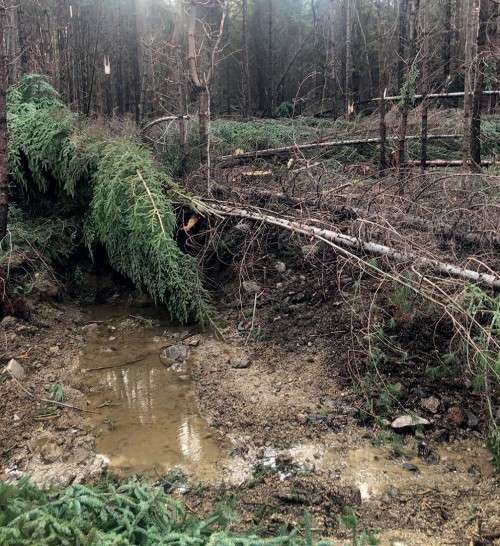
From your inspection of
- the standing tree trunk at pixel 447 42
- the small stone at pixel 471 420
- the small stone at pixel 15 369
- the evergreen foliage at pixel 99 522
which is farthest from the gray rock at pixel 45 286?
the standing tree trunk at pixel 447 42

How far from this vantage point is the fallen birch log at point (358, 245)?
147 inches

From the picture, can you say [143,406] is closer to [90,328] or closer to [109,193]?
[90,328]

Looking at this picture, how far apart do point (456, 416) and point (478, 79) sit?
5.13 meters

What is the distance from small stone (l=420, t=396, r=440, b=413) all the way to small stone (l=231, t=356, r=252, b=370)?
154 cm

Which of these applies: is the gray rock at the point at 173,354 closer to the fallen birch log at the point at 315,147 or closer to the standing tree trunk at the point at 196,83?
the standing tree trunk at the point at 196,83

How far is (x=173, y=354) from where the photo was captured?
488 centimetres

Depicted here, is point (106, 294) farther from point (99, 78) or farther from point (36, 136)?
point (99, 78)

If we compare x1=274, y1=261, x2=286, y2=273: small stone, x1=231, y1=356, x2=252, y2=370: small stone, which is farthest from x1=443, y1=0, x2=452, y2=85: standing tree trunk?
x1=231, y1=356, x2=252, y2=370: small stone

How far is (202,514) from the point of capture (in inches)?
117

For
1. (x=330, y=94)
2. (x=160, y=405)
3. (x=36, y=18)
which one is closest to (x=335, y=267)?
(x=160, y=405)

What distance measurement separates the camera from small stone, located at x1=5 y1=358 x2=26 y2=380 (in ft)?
14.2

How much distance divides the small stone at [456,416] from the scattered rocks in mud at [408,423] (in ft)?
0.56

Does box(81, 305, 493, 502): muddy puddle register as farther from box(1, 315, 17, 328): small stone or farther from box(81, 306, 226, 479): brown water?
Answer: box(1, 315, 17, 328): small stone

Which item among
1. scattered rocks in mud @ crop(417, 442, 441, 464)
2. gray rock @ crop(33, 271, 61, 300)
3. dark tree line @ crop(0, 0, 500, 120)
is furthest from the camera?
dark tree line @ crop(0, 0, 500, 120)
